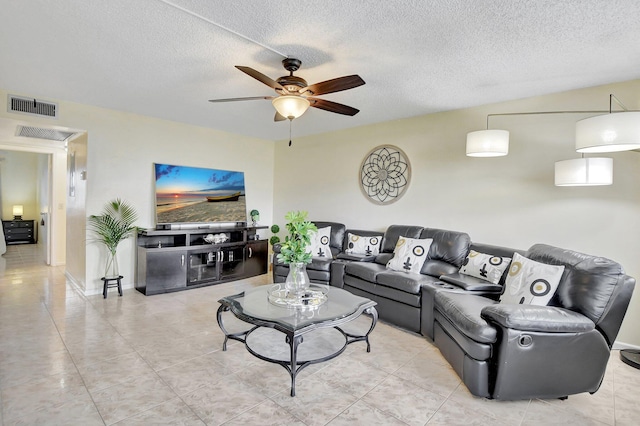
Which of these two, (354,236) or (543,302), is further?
(354,236)

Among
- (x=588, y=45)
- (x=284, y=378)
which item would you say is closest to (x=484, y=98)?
(x=588, y=45)

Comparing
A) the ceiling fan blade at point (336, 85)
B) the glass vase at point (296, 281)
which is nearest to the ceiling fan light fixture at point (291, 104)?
the ceiling fan blade at point (336, 85)

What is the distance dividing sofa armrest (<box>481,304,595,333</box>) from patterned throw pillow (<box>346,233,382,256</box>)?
94.6 inches

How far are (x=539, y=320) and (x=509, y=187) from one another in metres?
2.04

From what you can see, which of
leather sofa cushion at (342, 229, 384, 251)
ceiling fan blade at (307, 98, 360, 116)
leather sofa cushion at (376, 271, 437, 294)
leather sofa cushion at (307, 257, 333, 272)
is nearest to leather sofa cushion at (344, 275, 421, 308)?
leather sofa cushion at (376, 271, 437, 294)

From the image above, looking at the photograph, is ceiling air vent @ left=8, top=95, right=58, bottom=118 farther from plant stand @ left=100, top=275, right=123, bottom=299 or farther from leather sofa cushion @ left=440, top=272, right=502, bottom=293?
leather sofa cushion @ left=440, top=272, right=502, bottom=293

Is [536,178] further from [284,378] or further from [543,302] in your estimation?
[284,378]

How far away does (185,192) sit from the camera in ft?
16.7

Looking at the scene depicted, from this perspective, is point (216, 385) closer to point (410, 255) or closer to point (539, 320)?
point (539, 320)

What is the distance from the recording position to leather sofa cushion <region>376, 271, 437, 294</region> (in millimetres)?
3246

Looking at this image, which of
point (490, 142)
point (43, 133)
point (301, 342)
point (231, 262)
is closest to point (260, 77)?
point (301, 342)

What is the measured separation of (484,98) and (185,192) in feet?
14.5

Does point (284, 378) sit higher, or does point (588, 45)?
point (588, 45)

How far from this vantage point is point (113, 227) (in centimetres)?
429
